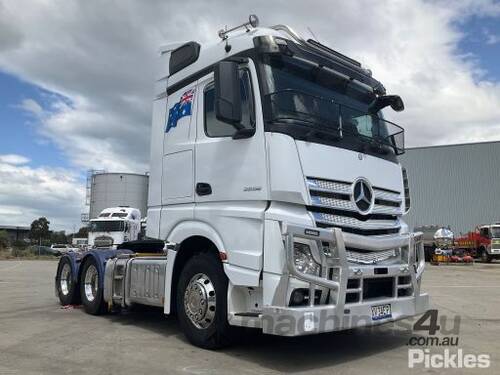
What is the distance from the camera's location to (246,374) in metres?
5.13

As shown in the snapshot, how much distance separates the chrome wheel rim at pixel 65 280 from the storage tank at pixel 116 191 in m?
12.5

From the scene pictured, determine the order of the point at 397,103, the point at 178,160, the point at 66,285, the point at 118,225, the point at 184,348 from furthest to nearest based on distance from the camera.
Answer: the point at 118,225 < the point at 66,285 < the point at 397,103 < the point at 178,160 < the point at 184,348

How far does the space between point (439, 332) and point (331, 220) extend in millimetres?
3180

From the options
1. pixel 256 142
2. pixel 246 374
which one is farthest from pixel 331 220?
pixel 246 374

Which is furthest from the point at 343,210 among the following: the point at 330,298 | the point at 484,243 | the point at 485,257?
the point at 485,257

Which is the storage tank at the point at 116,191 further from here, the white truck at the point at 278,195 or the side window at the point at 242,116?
the side window at the point at 242,116

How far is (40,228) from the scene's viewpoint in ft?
303

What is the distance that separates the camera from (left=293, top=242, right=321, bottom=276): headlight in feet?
17.3

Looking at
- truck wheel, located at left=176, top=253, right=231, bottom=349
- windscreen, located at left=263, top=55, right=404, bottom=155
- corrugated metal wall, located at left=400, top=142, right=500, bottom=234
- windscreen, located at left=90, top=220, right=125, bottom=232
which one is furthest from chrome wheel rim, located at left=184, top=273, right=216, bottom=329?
corrugated metal wall, located at left=400, top=142, right=500, bottom=234

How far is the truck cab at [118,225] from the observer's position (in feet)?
71.1

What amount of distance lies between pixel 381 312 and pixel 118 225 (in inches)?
694

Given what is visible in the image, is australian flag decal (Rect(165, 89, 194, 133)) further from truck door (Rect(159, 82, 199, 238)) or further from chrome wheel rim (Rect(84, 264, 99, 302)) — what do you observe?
chrome wheel rim (Rect(84, 264, 99, 302))

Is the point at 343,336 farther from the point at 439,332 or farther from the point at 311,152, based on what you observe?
the point at 311,152

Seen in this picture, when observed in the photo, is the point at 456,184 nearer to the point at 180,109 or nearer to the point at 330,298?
the point at 180,109
